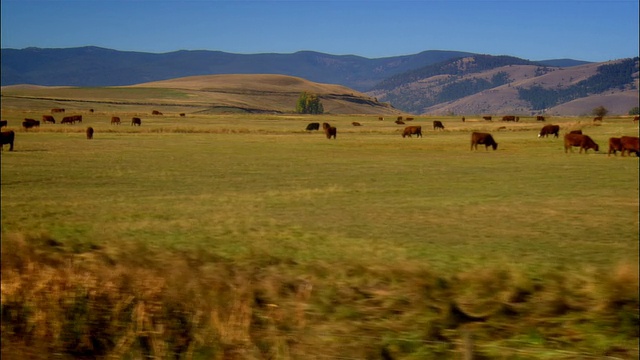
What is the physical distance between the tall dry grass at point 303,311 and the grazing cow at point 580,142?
103 feet

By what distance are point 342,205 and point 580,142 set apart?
25.1 metres

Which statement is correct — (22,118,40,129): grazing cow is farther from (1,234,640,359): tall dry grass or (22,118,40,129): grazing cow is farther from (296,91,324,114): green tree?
(296,91,324,114): green tree

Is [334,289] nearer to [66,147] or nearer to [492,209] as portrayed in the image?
Result: [492,209]

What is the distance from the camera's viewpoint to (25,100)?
491 feet

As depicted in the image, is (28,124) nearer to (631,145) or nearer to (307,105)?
(631,145)

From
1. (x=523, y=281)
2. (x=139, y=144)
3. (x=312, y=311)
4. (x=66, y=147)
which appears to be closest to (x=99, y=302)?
(x=312, y=311)

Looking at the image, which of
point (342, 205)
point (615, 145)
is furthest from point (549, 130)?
point (342, 205)

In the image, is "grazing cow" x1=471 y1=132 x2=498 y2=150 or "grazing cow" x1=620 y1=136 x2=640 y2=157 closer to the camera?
"grazing cow" x1=620 y1=136 x2=640 y2=157

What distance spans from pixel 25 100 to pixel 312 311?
155 metres

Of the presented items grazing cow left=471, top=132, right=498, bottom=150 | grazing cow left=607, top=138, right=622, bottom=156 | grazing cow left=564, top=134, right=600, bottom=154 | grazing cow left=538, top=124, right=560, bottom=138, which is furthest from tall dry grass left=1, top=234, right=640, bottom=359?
grazing cow left=538, top=124, right=560, bottom=138

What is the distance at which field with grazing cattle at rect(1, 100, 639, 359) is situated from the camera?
25.6ft

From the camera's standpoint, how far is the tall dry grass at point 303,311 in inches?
291

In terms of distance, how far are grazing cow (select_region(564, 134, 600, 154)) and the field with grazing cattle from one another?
38.4ft

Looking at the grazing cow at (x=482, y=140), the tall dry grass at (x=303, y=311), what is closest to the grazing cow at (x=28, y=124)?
the grazing cow at (x=482, y=140)
